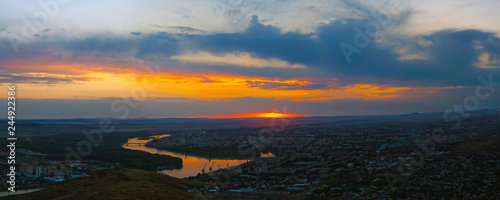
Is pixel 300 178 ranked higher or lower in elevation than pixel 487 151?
lower

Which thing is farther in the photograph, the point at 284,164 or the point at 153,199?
the point at 284,164

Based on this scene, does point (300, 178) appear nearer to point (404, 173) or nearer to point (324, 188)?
point (324, 188)

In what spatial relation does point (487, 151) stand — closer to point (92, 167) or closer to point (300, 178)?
point (300, 178)

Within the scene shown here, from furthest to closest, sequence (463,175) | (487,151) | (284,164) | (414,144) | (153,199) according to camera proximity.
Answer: (414,144), (284,164), (487,151), (463,175), (153,199)

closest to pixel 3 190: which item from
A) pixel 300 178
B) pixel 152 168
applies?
pixel 152 168

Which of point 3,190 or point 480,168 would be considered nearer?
point 480,168

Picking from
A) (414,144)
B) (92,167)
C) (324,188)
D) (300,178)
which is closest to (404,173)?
(324,188)

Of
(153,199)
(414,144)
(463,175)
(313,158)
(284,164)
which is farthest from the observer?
(414,144)
